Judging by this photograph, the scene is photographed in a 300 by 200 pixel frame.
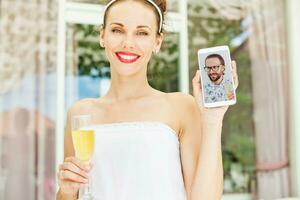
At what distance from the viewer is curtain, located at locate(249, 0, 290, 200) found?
13.2 feet

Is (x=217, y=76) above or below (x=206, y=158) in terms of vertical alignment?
above

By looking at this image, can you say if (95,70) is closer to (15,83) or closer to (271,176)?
(15,83)

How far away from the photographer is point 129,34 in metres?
1.17

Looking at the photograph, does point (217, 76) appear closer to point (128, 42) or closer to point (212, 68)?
point (212, 68)

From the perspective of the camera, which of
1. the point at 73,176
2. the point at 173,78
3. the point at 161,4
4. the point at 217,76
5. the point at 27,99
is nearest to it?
the point at 73,176

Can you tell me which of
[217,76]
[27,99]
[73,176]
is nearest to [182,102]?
[217,76]

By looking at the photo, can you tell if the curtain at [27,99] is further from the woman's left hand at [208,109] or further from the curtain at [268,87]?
the woman's left hand at [208,109]

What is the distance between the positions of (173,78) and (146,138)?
112 inches

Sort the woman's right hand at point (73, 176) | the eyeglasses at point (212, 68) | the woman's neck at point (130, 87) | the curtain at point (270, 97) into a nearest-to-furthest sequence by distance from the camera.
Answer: the woman's right hand at point (73, 176) → the eyeglasses at point (212, 68) → the woman's neck at point (130, 87) → the curtain at point (270, 97)

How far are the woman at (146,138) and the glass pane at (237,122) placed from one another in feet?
9.38

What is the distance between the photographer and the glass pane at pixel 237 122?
13.3 feet

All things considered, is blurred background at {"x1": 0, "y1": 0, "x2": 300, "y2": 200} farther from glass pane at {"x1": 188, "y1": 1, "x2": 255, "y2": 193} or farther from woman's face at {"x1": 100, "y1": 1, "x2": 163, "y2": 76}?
woman's face at {"x1": 100, "y1": 1, "x2": 163, "y2": 76}

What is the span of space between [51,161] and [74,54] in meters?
0.88

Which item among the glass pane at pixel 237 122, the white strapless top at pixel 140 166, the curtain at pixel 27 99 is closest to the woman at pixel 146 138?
the white strapless top at pixel 140 166
